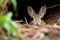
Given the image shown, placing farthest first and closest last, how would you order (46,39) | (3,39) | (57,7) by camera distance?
(57,7)
(46,39)
(3,39)

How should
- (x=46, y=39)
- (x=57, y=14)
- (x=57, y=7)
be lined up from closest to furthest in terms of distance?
(x=46, y=39) → (x=57, y=14) → (x=57, y=7)

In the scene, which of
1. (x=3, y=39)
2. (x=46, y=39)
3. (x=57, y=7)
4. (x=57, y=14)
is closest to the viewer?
(x=3, y=39)

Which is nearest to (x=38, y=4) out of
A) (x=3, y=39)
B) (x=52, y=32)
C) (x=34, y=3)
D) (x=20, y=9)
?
(x=34, y=3)

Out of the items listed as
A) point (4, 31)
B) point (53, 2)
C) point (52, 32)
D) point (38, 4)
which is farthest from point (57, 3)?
point (4, 31)

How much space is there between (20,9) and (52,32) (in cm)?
540

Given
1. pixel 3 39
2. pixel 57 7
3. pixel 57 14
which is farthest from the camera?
pixel 57 7

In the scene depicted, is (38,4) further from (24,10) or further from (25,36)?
(25,36)

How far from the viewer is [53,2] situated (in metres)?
8.62

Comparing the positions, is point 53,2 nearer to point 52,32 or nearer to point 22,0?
point 22,0

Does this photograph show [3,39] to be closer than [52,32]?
Yes

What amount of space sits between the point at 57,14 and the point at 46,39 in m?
4.87

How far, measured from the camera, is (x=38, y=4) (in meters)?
8.89

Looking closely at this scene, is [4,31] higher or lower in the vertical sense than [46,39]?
higher

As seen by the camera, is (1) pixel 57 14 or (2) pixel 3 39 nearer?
(2) pixel 3 39
